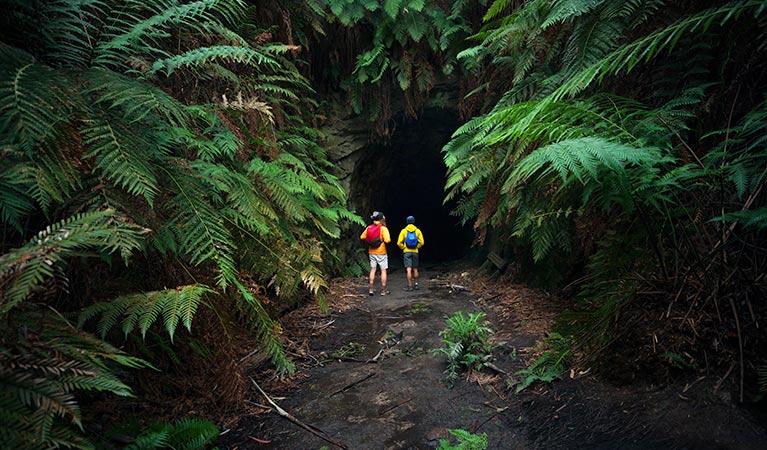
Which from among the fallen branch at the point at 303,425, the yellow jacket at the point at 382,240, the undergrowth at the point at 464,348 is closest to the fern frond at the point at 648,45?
the undergrowth at the point at 464,348

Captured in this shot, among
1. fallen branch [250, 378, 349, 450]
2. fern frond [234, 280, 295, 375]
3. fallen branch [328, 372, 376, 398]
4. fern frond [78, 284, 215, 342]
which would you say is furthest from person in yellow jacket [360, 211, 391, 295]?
fern frond [78, 284, 215, 342]

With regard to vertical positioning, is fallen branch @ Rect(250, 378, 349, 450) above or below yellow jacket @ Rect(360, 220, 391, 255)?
below

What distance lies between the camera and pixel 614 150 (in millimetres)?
1755

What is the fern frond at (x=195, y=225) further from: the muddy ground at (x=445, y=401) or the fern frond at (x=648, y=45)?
the fern frond at (x=648, y=45)

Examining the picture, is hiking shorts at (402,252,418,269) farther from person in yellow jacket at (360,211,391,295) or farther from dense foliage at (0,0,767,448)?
dense foliage at (0,0,767,448)

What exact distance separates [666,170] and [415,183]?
547 inches

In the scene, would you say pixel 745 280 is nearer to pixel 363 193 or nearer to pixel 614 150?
pixel 614 150

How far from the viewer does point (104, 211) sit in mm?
1425

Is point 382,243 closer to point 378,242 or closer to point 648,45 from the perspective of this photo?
point 378,242

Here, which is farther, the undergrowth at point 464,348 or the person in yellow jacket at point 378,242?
the person in yellow jacket at point 378,242

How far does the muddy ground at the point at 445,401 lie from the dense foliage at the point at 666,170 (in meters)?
0.28

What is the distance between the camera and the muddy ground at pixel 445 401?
6.38 ft

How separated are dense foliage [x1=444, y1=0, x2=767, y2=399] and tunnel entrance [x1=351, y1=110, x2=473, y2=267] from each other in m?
7.19

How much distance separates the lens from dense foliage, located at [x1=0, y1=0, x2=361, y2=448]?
1.22 metres
